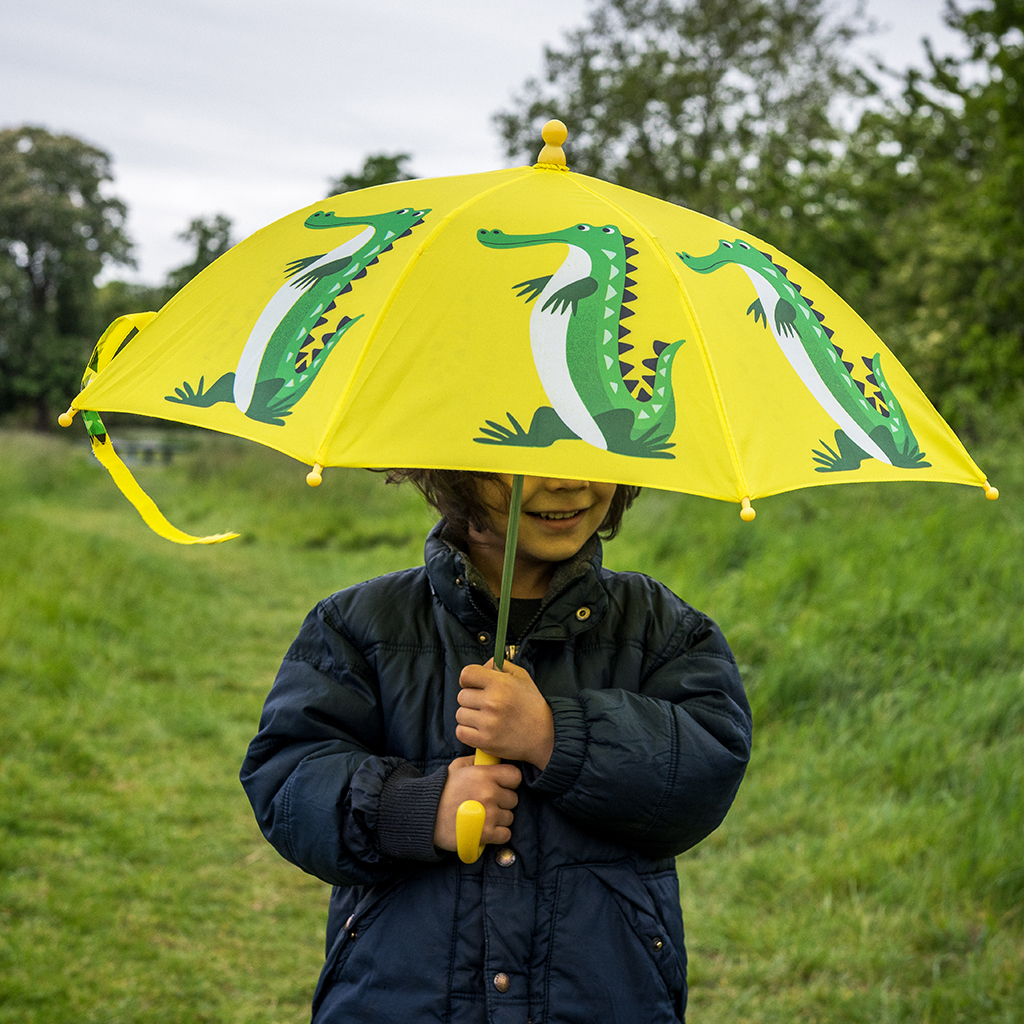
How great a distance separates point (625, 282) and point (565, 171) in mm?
→ 360

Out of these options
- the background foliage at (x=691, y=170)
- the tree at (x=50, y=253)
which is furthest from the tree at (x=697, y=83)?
the tree at (x=50, y=253)

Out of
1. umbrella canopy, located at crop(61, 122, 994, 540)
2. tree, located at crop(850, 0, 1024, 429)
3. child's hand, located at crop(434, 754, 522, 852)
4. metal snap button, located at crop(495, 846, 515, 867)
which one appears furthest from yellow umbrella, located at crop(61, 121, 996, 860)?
tree, located at crop(850, 0, 1024, 429)

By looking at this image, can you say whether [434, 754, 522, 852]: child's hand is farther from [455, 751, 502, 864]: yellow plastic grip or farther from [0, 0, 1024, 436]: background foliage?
[0, 0, 1024, 436]: background foliage

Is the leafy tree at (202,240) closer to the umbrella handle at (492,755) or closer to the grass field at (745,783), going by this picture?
A: the grass field at (745,783)

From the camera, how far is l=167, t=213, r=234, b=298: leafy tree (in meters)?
21.4

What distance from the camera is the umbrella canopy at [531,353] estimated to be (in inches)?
50.2

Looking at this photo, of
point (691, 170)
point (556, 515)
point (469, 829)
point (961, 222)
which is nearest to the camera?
point (469, 829)

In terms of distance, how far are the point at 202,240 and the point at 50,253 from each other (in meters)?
3.32

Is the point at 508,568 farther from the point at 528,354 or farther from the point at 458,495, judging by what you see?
the point at 528,354

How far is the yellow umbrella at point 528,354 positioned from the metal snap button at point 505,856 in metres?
0.43

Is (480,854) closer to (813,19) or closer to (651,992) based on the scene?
(651,992)

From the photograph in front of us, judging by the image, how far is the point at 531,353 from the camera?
1320 millimetres

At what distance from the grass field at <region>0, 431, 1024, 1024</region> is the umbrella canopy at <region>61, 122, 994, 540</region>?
1.96 meters

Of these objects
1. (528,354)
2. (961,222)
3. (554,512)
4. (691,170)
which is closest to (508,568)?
(554,512)
